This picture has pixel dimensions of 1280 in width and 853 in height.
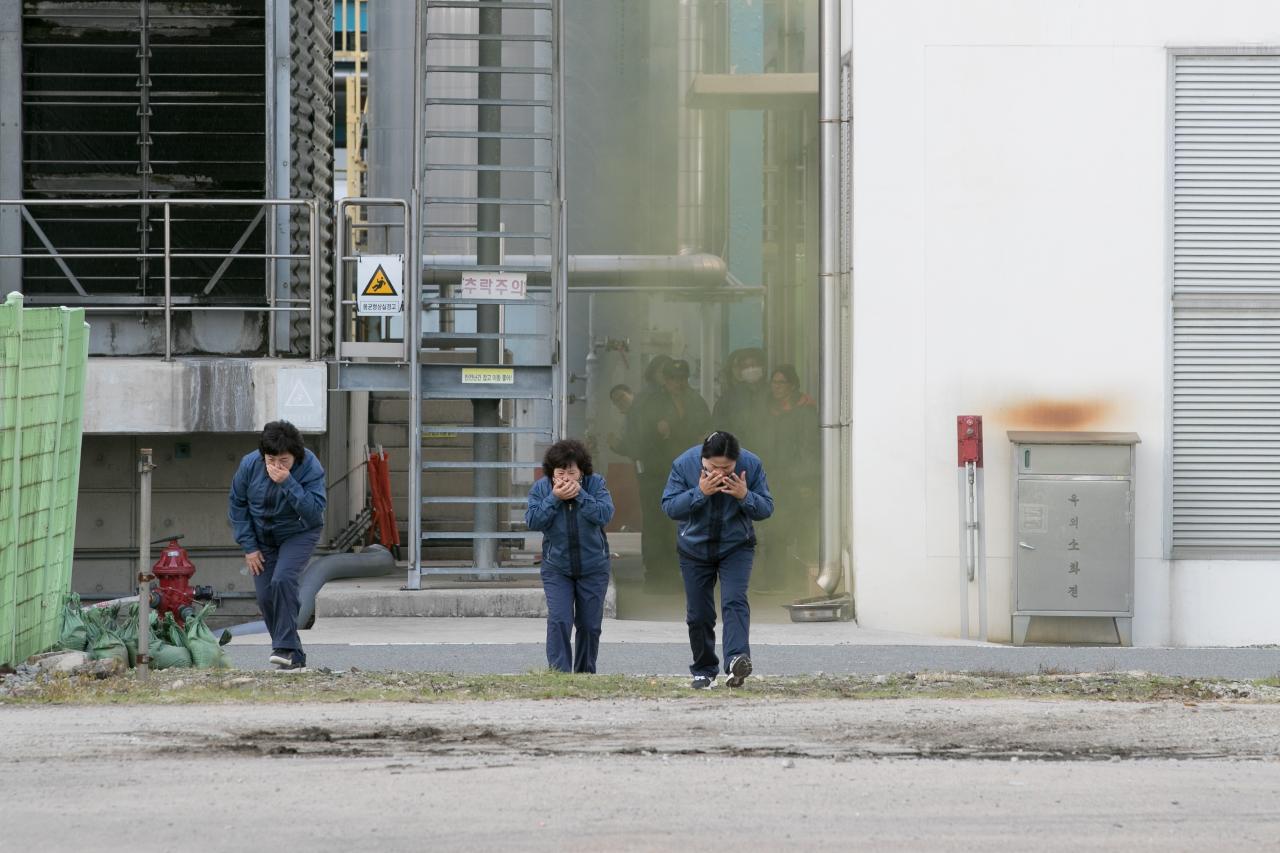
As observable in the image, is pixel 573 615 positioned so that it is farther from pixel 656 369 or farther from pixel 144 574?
pixel 656 369

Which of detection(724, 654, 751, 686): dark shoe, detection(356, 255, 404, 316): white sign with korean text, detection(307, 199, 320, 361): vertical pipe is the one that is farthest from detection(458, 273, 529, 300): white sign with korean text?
detection(724, 654, 751, 686): dark shoe

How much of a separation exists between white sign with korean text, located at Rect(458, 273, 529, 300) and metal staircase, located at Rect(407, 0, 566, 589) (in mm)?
22

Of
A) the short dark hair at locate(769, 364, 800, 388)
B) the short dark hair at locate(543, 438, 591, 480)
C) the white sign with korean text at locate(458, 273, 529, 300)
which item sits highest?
the white sign with korean text at locate(458, 273, 529, 300)

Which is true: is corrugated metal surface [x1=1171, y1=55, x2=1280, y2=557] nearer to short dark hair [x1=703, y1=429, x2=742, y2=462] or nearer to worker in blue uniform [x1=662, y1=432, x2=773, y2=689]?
worker in blue uniform [x1=662, y1=432, x2=773, y2=689]

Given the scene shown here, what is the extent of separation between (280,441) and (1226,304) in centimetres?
708

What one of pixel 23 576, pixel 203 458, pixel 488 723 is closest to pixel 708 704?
pixel 488 723

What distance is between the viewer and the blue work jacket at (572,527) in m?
9.43

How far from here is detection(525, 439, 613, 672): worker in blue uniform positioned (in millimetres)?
9422

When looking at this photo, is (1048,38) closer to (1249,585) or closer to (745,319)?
(1249,585)

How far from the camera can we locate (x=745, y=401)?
1545 cm

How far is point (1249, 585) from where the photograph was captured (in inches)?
508

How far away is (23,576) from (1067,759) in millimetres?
5579

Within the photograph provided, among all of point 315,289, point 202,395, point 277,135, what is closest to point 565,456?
point 315,289

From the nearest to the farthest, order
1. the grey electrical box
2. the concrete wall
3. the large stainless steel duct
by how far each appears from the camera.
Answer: the grey electrical box < the concrete wall < the large stainless steel duct
